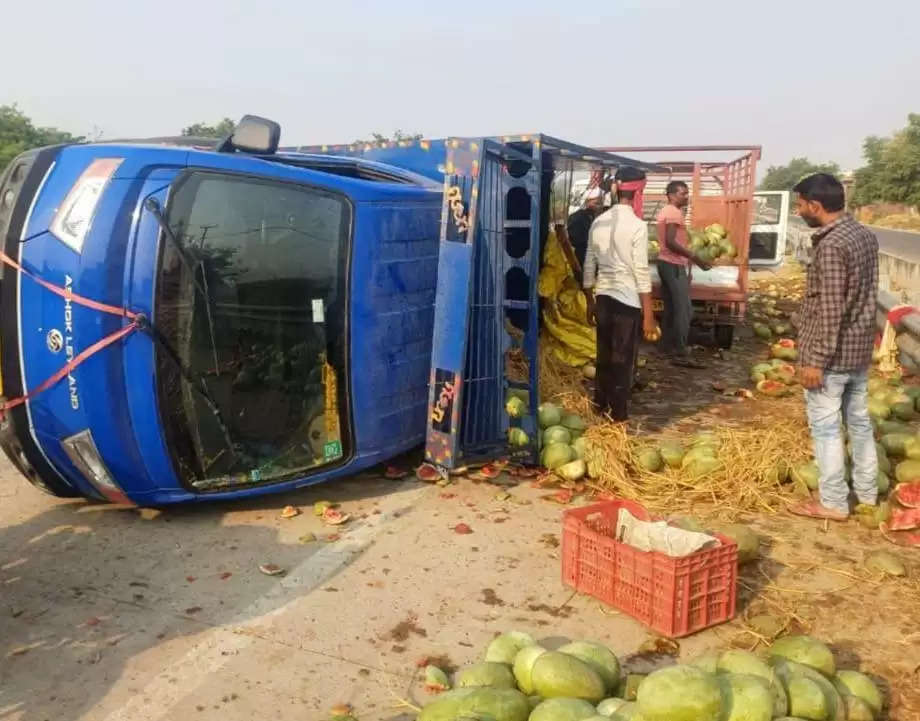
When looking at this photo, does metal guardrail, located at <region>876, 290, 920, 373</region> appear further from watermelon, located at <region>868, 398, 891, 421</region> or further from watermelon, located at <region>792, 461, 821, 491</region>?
watermelon, located at <region>792, 461, 821, 491</region>

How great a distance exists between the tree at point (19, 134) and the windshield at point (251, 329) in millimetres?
31050

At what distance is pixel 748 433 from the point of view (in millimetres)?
6504

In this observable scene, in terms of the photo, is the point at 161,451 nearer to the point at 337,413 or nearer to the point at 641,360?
the point at 337,413

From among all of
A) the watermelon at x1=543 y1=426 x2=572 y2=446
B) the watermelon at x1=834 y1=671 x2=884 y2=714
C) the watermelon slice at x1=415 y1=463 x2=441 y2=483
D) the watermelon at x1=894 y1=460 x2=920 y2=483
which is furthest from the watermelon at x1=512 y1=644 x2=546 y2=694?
the watermelon at x1=894 y1=460 x2=920 y2=483

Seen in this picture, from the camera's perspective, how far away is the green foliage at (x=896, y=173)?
61031 millimetres

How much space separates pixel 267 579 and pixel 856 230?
13.0 feet

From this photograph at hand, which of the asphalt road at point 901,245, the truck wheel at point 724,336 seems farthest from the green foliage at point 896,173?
the truck wheel at point 724,336

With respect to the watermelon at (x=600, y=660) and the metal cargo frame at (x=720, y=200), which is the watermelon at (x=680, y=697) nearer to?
the watermelon at (x=600, y=660)

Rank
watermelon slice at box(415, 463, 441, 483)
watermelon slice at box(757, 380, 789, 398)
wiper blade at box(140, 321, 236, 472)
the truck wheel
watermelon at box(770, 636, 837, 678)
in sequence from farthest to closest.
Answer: the truck wheel, watermelon slice at box(757, 380, 789, 398), watermelon slice at box(415, 463, 441, 483), wiper blade at box(140, 321, 236, 472), watermelon at box(770, 636, 837, 678)

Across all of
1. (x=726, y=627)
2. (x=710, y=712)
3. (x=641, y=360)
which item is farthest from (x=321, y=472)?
(x=641, y=360)

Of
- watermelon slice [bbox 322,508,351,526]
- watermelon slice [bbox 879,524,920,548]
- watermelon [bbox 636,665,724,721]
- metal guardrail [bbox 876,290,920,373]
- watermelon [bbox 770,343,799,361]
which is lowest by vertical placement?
watermelon slice [bbox 322,508,351,526]

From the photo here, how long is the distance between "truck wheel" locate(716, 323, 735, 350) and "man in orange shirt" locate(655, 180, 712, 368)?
952 mm

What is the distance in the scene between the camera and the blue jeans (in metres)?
5.15

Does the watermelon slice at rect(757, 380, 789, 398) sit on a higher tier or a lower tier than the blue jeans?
lower
